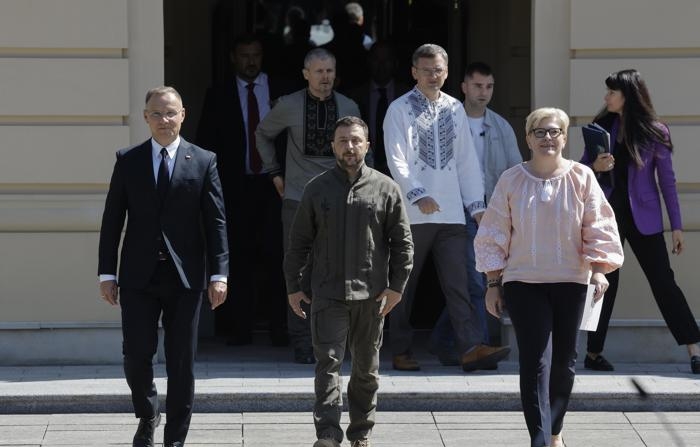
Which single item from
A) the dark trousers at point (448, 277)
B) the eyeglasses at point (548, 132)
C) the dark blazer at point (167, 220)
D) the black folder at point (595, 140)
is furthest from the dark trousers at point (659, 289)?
the dark blazer at point (167, 220)

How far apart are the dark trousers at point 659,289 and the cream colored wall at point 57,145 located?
302cm

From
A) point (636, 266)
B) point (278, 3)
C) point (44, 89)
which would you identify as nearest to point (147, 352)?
point (44, 89)

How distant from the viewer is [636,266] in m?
9.81

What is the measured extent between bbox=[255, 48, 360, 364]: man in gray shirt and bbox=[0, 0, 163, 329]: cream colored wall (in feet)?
3.04

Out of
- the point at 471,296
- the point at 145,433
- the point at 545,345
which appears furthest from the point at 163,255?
the point at 471,296

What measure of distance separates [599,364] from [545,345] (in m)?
2.42

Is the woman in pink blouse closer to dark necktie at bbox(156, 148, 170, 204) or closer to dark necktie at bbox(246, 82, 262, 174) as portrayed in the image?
dark necktie at bbox(156, 148, 170, 204)

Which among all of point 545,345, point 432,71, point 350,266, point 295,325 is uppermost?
point 432,71

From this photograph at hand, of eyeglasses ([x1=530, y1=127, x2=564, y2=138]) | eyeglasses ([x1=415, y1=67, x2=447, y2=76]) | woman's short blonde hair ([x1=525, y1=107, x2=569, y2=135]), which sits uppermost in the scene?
eyeglasses ([x1=415, y1=67, x2=447, y2=76])

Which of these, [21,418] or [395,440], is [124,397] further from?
[395,440]

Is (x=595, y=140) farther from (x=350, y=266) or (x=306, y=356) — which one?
(x=350, y=266)

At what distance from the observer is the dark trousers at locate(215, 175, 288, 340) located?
10.3 m

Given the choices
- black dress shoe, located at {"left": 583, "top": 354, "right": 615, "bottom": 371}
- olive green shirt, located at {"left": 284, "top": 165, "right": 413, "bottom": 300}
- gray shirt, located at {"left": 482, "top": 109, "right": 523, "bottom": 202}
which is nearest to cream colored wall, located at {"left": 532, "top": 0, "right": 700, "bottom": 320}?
gray shirt, located at {"left": 482, "top": 109, "right": 523, "bottom": 202}

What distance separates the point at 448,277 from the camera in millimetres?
9398
